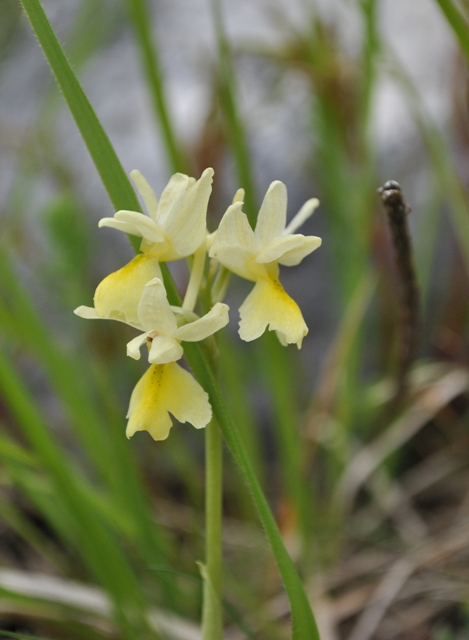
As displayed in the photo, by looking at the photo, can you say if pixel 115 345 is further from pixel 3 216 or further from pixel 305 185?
pixel 305 185

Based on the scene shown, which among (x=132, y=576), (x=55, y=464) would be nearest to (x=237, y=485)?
(x=132, y=576)

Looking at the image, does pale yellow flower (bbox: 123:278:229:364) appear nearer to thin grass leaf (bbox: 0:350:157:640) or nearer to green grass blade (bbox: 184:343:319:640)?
green grass blade (bbox: 184:343:319:640)

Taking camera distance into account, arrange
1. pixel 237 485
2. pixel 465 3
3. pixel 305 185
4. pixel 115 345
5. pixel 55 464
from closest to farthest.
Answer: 1. pixel 55 464
2. pixel 465 3
3. pixel 237 485
4. pixel 115 345
5. pixel 305 185

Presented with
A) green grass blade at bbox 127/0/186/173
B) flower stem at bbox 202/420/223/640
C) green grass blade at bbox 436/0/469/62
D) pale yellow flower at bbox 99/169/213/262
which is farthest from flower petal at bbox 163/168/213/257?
green grass blade at bbox 127/0/186/173

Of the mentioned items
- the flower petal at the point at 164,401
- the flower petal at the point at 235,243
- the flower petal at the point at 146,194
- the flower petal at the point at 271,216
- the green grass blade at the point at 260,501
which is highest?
the flower petal at the point at 146,194

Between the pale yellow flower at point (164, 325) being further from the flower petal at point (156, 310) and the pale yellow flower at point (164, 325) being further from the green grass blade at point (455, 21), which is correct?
the green grass blade at point (455, 21)

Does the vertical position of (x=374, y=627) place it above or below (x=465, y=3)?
below

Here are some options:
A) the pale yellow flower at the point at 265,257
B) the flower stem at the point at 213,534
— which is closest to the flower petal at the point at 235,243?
the pale yellow flower at the point at 265,257
